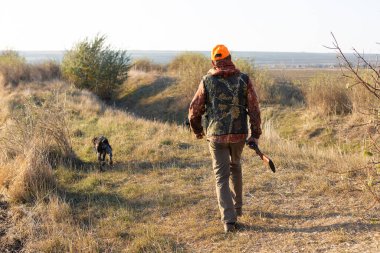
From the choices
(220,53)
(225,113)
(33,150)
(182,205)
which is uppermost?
(220,53)

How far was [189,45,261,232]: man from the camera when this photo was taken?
5.31 meters

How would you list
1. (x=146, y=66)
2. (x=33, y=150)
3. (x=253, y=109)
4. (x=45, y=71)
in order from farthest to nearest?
(x=146, y=66)
(x=45, y=71)
(x=33, y=150)
(x=253, y=109)

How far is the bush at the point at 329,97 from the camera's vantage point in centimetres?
1684

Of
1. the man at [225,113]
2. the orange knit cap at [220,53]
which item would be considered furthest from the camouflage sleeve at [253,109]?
the orange knit cap at [220,53]

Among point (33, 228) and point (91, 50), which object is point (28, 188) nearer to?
point (33, 228)

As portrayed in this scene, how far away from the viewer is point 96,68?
2541 centimetres

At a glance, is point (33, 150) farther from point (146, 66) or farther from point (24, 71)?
point (146, 66)

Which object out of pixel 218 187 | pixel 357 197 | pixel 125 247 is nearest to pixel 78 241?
pixel 125 247

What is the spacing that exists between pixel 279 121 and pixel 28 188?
12.8 m

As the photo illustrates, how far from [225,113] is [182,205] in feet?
6.35

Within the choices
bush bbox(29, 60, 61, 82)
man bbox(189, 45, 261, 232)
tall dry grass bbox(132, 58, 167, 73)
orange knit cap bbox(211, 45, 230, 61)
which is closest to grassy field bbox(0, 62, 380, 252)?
man bbox(189, 45, 261, 232)

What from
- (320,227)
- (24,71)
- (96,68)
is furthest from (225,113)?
(24,71)

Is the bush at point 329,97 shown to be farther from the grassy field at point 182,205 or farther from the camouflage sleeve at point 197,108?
the camouflage sleeve at point 197,108

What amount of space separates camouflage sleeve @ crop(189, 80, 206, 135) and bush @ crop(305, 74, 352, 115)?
12.2 meters
